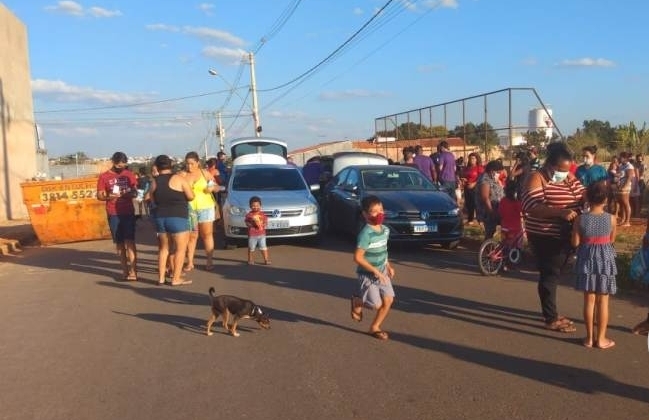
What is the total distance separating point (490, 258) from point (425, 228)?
2.02 meters

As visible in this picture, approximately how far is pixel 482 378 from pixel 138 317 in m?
3.97

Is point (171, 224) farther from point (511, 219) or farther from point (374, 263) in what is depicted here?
point (511, 219)

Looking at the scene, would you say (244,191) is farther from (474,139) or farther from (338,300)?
(474,139)

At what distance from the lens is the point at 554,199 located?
19.8 feet

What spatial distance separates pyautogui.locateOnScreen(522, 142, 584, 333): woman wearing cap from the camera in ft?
19.7

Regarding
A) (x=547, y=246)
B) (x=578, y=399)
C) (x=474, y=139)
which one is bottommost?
(x=578, y=399)

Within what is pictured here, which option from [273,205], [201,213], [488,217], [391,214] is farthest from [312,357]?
[273,205]

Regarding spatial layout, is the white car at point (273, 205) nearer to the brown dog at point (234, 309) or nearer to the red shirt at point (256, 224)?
the red shirt at point (256, 224)

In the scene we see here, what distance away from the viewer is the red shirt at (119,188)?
367 inches

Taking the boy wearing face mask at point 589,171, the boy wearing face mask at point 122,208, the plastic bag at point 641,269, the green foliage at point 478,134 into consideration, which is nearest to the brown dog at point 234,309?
the plastic bag at point 641,269

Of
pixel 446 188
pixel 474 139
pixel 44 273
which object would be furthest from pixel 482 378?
pixel 474 139

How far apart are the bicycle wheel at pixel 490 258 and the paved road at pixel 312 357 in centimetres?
21

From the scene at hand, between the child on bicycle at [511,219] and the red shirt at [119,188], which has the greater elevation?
the red shirt at [119,188]

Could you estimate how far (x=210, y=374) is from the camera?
16.8 ft
